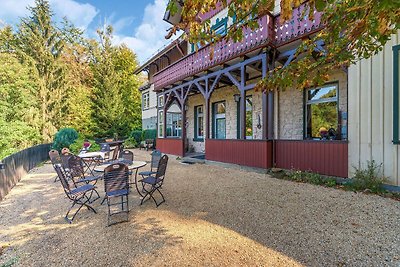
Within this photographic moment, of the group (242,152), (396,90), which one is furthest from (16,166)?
(396,90)

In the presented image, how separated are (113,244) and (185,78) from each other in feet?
29.0

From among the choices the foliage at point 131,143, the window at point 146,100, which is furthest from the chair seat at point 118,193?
the window at point 146,100

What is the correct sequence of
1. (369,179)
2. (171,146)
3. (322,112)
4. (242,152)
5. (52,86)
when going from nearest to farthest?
(369,179)
(322,112)
(242,152)
(171,146)
(52,86)

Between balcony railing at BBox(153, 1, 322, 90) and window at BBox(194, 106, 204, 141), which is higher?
balcony railing at BBox(153, 1, 322, 90)

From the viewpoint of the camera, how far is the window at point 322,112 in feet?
21.7

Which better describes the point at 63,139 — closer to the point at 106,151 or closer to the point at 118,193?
the point at 106,151

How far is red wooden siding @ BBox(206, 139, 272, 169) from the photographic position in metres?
6.90

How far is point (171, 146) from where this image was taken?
1173 cm

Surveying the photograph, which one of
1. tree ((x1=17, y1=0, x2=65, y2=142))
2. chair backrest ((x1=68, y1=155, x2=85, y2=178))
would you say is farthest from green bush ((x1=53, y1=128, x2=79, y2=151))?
chair backrest ((x1=68, y1=155, x2=85, y2=178))

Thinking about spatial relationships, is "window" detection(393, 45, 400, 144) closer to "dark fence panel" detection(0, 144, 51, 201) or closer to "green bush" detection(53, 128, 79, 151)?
"dark fence panel" detection(0, 144, 51, 201)

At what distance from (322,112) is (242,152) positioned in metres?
3.16

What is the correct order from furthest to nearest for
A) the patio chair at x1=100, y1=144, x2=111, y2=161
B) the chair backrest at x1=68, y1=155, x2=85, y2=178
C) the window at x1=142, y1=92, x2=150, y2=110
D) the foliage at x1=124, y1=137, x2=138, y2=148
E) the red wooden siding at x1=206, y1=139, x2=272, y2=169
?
the window at x1=142, y1=92, x2=150, y2=110 < the foliage at x1=124, y1=137, x2=138, y2=148 < the patio chair at x1=100, y1=144, x2=111, y2=161 < the red wooden siding at x1=206, y1=139, x2=272, y2=169 < the chair backrest at x1=68, y1=155, x2=85, y2=178

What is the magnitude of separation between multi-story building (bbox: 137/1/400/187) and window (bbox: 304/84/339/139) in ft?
0.10

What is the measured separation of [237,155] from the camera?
25.6 feet
